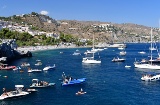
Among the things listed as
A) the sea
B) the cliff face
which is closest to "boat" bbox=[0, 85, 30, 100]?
the sea

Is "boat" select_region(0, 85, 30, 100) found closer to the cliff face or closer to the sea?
the sea

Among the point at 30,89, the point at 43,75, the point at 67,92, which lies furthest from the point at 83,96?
the point at 43,75

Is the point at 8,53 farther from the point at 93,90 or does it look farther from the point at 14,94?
the point at 14,94

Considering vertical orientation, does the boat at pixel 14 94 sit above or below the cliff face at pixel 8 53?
below

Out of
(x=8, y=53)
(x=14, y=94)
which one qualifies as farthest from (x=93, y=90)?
(x=8, y=53)

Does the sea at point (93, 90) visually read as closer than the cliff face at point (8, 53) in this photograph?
Yes

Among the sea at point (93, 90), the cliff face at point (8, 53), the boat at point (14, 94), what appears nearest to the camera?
the sea at point (93, 90)

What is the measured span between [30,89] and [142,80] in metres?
27.7

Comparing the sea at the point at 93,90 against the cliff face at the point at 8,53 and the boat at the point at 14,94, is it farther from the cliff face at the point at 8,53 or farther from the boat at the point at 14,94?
the cliff face at the point at 8,53

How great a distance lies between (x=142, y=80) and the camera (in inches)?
2899

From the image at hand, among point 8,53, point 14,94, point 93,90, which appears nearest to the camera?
point 14,94

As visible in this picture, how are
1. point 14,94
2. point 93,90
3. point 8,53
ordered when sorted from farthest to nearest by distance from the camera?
point 8,53 < point 93,90 < point 14,94

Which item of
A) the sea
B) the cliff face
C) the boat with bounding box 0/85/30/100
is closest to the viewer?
the sea

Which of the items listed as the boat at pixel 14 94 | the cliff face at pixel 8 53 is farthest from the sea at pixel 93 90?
the cliff face at pixel 8 53
